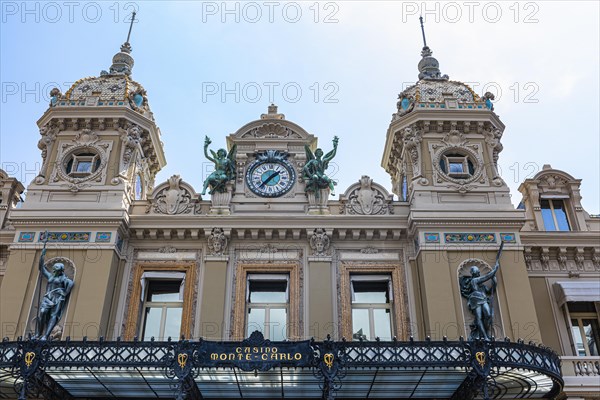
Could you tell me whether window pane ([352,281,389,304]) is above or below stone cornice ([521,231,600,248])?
below

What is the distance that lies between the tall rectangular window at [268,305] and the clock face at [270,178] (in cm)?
312

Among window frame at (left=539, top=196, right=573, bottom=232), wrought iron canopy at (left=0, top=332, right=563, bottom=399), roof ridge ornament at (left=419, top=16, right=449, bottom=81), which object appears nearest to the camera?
wrought iron canopy at (left=0, top=332, right=563, bottom=399)

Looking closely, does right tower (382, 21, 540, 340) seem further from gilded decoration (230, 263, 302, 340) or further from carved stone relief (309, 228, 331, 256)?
gilded decoration (230, 263, 302, 340)

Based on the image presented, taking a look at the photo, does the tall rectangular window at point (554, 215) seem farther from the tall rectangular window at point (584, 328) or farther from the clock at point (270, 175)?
Answer: the clock at point (270, 175)

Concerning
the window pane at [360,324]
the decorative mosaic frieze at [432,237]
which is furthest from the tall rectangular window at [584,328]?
the window pane at [360,324]

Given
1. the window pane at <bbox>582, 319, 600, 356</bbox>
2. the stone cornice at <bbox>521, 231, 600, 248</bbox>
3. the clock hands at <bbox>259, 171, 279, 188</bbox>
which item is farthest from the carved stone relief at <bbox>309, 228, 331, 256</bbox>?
the window pane at <bbox>582, 319, 600, 356</bbox>

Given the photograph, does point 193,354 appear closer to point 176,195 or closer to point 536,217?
point 176,195

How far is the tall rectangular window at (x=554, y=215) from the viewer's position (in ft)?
73.3

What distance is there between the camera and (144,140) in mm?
23438

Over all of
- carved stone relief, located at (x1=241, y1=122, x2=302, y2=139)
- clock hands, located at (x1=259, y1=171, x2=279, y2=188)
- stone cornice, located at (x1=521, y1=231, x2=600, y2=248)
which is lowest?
stone cornice, located at (x1=521, y1=231, x2=600, y2=248)

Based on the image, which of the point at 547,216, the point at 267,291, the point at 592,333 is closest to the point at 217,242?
the point at 267,291

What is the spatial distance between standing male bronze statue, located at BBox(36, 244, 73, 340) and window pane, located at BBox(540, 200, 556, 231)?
53.7 ft

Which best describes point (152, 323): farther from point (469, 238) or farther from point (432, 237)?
point (469, 238)

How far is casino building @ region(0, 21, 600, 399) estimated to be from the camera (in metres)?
16.4
